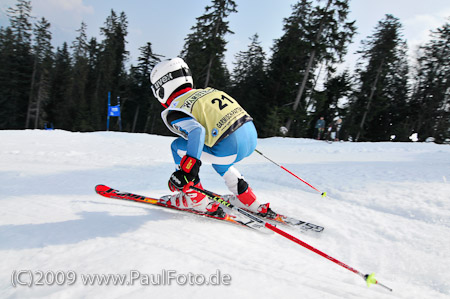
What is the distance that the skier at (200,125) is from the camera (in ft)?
7.93

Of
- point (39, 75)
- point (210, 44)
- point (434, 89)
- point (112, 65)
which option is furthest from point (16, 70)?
point (434, 89)

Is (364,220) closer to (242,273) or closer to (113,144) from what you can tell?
(242,273)

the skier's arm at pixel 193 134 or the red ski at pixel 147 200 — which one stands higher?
the skier's arm at pixel 193 134

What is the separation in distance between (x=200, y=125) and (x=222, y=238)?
3.33ft

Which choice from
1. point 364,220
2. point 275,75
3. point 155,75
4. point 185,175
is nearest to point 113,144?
point 155,75

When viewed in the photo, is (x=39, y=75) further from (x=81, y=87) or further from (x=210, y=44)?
(x=210, y=44)

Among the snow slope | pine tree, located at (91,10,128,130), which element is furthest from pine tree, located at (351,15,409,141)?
pine tree, located at (91,10,128,130)

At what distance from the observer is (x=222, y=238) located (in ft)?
7.16

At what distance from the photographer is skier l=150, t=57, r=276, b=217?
95.2 inches

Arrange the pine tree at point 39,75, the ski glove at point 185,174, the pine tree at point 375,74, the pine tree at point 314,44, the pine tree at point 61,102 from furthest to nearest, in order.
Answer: the pine tree at point 61,102, the pine tree at point 39,75, the pine tree at point 375,74, the pine tree at point 314,44, the ski glove at point 185,174

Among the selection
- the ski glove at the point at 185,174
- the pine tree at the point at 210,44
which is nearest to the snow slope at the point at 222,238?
the ski glove at the point at 185,174

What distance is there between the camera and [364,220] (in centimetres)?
301

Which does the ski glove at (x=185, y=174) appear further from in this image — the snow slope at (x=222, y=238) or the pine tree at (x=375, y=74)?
the pine tree at (x=375, y=74)

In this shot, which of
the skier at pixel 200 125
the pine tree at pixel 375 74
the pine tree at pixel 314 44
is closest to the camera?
the skier at pixel 200 125
